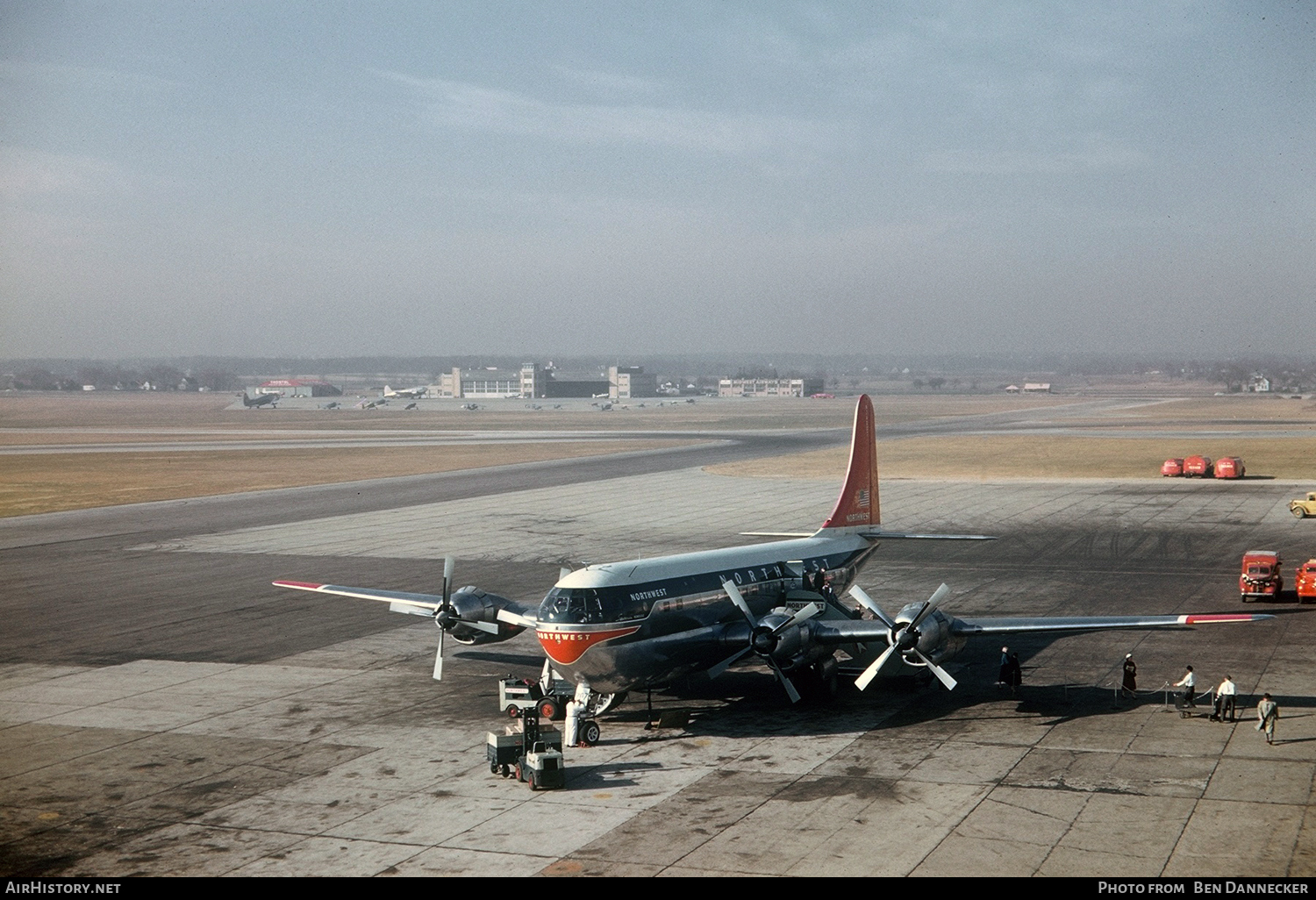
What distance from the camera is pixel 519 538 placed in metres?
71.0

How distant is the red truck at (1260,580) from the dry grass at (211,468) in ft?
258

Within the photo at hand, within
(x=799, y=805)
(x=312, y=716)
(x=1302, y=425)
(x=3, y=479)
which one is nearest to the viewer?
(x=799, y=805)

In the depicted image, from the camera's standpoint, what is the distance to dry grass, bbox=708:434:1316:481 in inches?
4242

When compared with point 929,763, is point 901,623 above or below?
above

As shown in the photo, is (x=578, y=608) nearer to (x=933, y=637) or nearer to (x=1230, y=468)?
(x=933, y=637)

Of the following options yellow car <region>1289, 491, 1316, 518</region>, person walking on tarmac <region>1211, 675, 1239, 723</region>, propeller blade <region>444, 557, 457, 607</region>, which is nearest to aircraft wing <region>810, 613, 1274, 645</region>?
person walking on tarmac <region>1211, 675, 1239, 723</region>

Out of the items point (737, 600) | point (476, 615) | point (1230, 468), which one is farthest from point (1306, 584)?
point (1230, 468)

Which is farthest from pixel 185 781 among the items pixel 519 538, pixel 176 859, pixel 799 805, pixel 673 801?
pixel 519 538

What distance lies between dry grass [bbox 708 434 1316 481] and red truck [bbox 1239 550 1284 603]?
54267 millimetres

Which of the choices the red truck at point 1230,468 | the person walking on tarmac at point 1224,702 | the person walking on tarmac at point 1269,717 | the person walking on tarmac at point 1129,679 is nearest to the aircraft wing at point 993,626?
the person walking on tarmac at point 1129,679

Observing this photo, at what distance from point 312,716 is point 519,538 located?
37.3 m

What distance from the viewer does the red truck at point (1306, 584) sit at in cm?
4962

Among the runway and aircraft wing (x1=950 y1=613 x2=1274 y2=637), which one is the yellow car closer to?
the runway
